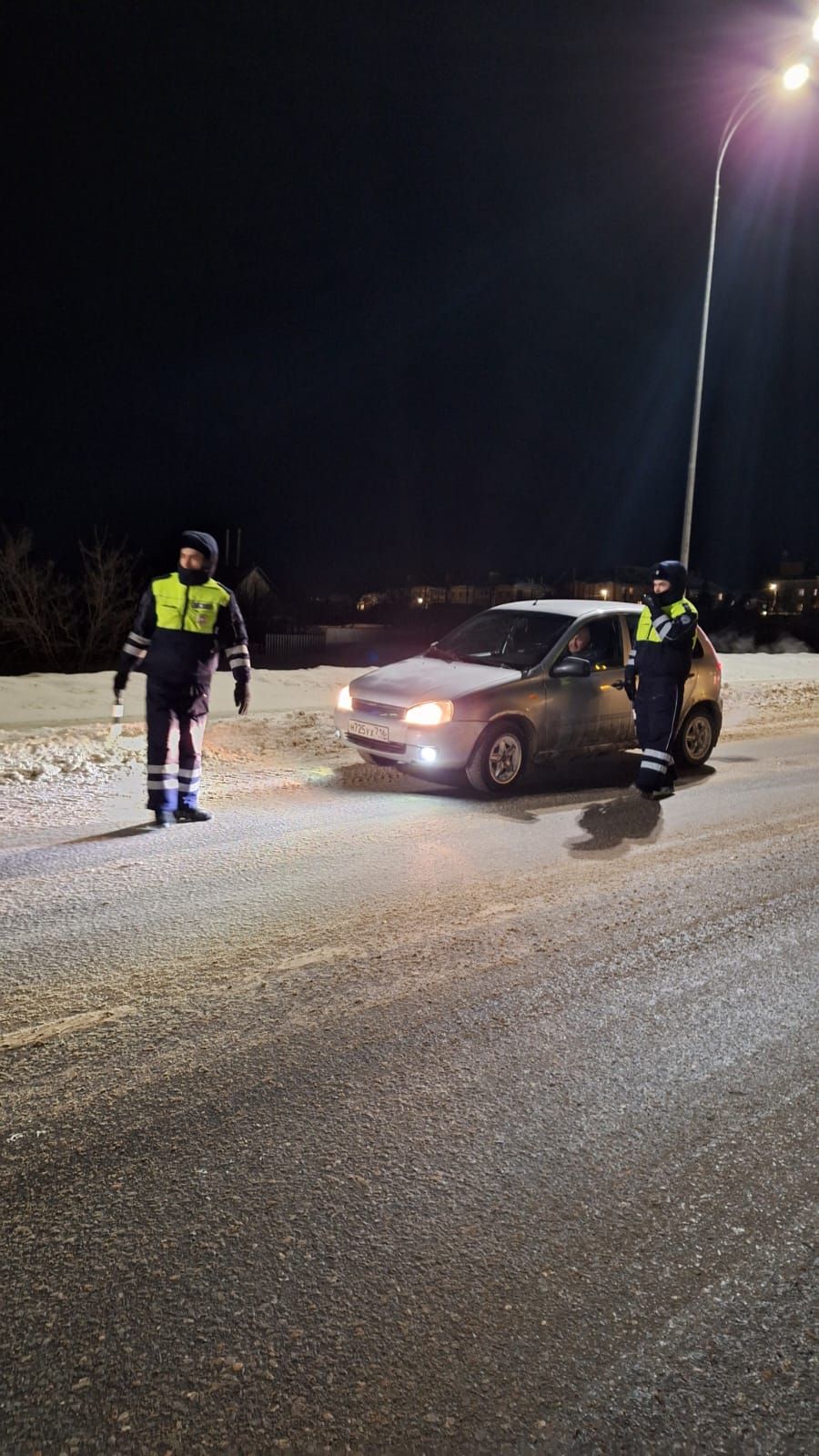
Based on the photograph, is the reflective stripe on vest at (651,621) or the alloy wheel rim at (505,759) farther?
the reflective stripe on vest at (651,621)

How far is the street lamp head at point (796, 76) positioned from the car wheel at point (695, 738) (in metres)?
11.7

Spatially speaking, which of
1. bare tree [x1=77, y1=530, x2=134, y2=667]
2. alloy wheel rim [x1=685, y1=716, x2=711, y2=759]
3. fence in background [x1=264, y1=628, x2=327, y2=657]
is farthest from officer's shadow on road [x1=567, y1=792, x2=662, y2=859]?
fence in background [x1=264, y1=628, x2=327, y2=657]

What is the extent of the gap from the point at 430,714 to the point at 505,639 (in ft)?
5.72

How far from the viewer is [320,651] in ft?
121

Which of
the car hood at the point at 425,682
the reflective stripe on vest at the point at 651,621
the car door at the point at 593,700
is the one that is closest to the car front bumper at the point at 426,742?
the car hood at the point at 425,682

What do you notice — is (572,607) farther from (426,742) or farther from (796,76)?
(796,76)

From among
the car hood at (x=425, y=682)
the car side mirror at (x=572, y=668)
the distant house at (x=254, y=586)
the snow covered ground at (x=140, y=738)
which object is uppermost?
the distant house at (x=254, y=586)

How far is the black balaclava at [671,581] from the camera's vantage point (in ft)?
28.2

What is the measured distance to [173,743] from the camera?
7246 mm

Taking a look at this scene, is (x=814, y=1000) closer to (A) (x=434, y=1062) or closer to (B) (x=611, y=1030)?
(B) (x=611, y=1030)

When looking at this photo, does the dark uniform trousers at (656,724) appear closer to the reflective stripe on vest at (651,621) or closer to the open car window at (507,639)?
the reflective stripe on vest at (651,621)

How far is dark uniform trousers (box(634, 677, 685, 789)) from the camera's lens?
8.34 m

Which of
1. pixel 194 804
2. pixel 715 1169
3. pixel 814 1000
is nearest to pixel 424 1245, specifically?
pixel 715 1169

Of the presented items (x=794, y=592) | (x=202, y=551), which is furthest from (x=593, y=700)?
(x=794, y=592)
